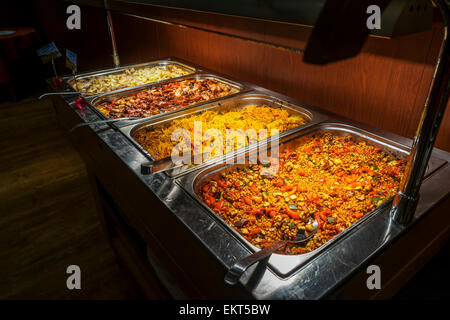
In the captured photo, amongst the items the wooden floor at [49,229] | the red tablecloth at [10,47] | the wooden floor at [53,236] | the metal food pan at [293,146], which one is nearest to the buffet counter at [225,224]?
the metal food pan at [293,146]

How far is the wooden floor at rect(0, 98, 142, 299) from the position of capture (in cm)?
214

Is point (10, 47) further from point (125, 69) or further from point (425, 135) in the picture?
point (425, 135)

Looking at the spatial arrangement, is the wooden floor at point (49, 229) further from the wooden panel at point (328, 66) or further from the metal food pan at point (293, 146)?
the wooden panel at point (328, 66)

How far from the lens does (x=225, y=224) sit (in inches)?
41.0

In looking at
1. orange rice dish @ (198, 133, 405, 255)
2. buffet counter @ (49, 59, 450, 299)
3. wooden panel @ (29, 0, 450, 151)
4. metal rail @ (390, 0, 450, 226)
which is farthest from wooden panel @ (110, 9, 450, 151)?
metal rail @ (390, 0, 450, 226)

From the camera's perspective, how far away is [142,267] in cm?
176

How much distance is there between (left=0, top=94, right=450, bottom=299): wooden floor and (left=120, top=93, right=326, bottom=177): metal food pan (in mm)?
935

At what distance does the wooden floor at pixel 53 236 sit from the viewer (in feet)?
6.80

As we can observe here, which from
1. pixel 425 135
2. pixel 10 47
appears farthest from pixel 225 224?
pixel 10 47

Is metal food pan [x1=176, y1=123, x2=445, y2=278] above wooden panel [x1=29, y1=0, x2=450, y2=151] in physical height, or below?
below

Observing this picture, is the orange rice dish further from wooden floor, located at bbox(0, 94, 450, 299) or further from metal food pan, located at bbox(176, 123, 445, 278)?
wooden floor, located at bbox(0, 94, 450, 299)

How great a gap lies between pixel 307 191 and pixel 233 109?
95 cm

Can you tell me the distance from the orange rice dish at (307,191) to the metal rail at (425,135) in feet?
0.63

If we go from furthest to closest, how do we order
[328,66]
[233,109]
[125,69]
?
[125,69] → [233,109] → [328,66]
